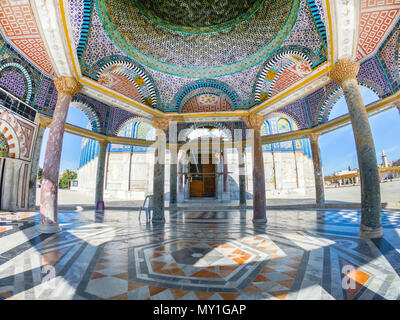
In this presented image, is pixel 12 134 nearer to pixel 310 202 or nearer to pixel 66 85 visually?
pixel 66 85

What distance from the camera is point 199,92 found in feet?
26.3

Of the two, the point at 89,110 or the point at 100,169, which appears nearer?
the point at 89,110

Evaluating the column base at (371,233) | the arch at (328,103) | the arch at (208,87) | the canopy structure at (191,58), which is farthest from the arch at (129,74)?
the arch at (328,103)

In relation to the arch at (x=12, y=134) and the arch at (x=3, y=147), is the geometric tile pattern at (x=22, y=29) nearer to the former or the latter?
the arch at (x=12, y=134)

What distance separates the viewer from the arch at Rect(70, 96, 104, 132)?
960 centimetres

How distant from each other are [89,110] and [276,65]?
28.2 ft

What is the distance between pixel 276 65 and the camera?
6750 mm

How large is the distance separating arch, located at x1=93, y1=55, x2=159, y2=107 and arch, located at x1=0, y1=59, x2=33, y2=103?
2486 millimetres

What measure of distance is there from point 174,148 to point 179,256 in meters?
8.60

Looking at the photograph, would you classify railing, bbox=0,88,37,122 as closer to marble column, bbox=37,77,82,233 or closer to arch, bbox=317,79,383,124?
marble column, bbox=37,77,82,233

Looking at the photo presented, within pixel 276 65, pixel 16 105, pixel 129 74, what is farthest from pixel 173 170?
pixel 276 65

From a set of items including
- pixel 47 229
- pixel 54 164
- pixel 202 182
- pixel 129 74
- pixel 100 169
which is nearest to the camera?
pixel 47 229

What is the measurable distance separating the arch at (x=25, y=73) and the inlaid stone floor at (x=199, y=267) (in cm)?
547

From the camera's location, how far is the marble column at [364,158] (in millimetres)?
4395
